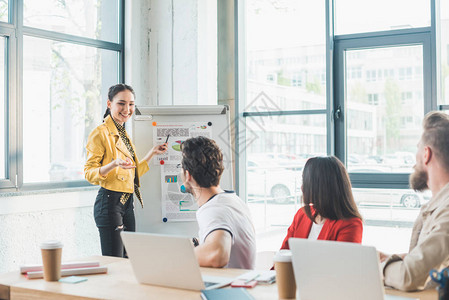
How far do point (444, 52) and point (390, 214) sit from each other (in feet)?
4.45

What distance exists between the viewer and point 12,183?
3746mm

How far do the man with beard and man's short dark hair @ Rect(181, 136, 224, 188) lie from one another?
2.72 ft

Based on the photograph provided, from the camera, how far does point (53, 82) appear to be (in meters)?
4.13

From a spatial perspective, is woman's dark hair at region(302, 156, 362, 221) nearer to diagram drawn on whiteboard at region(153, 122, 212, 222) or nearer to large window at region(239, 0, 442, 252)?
diagram drawn on whiteboard at region(153, 122, 212, 222)

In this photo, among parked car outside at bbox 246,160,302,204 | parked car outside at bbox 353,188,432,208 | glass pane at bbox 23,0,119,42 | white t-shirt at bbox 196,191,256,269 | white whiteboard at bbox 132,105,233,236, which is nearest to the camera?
white t-shirt at bbox 196,191,256,269

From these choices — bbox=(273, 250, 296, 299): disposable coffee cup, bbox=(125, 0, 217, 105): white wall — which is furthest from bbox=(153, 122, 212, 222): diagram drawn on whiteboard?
bbox=(273, 250, 296, 299): disposable coffee cup

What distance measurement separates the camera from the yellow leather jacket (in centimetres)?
355

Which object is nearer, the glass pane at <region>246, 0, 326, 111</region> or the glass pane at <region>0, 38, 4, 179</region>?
the glass pane at <region>0, 38, 4, 179</region>

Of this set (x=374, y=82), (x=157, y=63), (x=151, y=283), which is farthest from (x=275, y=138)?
(x=151, y=283)

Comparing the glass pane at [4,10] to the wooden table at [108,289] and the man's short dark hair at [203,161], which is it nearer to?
the man's short dark hair at [203,161]

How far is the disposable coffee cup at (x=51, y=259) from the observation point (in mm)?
1844

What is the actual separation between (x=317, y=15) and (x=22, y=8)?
2.40m

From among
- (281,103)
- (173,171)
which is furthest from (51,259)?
(281,103)

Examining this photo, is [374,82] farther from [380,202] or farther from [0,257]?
[0,257]
